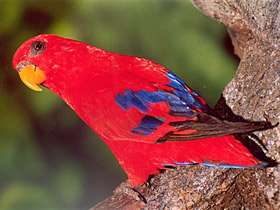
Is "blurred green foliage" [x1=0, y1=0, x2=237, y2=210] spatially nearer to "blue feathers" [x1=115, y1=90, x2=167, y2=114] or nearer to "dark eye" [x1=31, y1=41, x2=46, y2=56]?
"dark eye" [x1=31, y1=41, x2=46, y2=56]

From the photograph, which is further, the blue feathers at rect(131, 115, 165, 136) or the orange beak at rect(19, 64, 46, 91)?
the orange beak at rect(19, 64, 46, 91)

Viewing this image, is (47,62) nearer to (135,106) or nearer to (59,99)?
(59,99)

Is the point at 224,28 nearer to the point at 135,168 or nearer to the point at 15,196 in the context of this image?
the point at 135,168

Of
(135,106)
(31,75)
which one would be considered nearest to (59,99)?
(31,75)

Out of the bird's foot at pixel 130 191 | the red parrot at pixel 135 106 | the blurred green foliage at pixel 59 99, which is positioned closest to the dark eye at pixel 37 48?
the red parrot at pixel 135 106

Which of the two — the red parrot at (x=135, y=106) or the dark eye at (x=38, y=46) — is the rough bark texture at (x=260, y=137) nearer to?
the red parrot at (x=135, y=106)

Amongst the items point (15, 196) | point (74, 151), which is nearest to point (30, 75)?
point (74, 151)

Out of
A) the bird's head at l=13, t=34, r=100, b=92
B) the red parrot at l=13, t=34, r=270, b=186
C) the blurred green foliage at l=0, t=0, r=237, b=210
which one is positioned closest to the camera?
the red parrot at l=13, t=34, r=270, b=186

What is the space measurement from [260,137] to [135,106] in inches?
21.3

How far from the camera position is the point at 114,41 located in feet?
5.53

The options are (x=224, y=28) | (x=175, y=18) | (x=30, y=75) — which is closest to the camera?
(x=30, y=75)

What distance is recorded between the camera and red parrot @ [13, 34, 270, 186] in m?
1.24

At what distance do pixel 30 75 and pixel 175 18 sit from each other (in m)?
0.80

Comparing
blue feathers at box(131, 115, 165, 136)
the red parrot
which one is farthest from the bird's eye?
blue feathers at box(131, 115, 165, 136)
